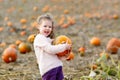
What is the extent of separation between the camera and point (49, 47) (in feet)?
13.6

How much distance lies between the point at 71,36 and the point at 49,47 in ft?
19.2

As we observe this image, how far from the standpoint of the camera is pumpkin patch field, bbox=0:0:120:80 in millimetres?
5707

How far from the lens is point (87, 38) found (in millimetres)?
9531

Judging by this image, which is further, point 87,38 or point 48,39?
point 87,38

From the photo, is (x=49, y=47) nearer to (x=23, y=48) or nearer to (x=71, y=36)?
(x=23, y=48)

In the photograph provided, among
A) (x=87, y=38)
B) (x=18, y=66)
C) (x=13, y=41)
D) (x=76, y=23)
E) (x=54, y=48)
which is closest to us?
(x=54, y=48)

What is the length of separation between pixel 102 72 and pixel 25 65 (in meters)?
1.65

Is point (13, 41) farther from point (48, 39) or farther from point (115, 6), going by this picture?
point (115, 6)

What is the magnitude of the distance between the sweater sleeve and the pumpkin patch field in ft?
0.52

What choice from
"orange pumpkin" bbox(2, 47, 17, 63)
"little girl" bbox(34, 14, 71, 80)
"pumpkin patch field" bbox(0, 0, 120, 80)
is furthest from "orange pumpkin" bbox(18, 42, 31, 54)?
"little girl" bbox(34, 14, 71, 80)

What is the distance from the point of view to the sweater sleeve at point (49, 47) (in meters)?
4.14

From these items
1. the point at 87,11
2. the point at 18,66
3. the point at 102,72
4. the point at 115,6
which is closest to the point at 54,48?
the point at 102,72

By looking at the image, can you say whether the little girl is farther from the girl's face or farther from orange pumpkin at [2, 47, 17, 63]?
orange pumpkin at [2, 47, 17, 63]

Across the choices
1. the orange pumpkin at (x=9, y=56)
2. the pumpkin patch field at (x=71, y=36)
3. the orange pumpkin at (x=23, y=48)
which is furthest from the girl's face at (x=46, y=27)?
the orange pumpkin at (x=23, y=48)
